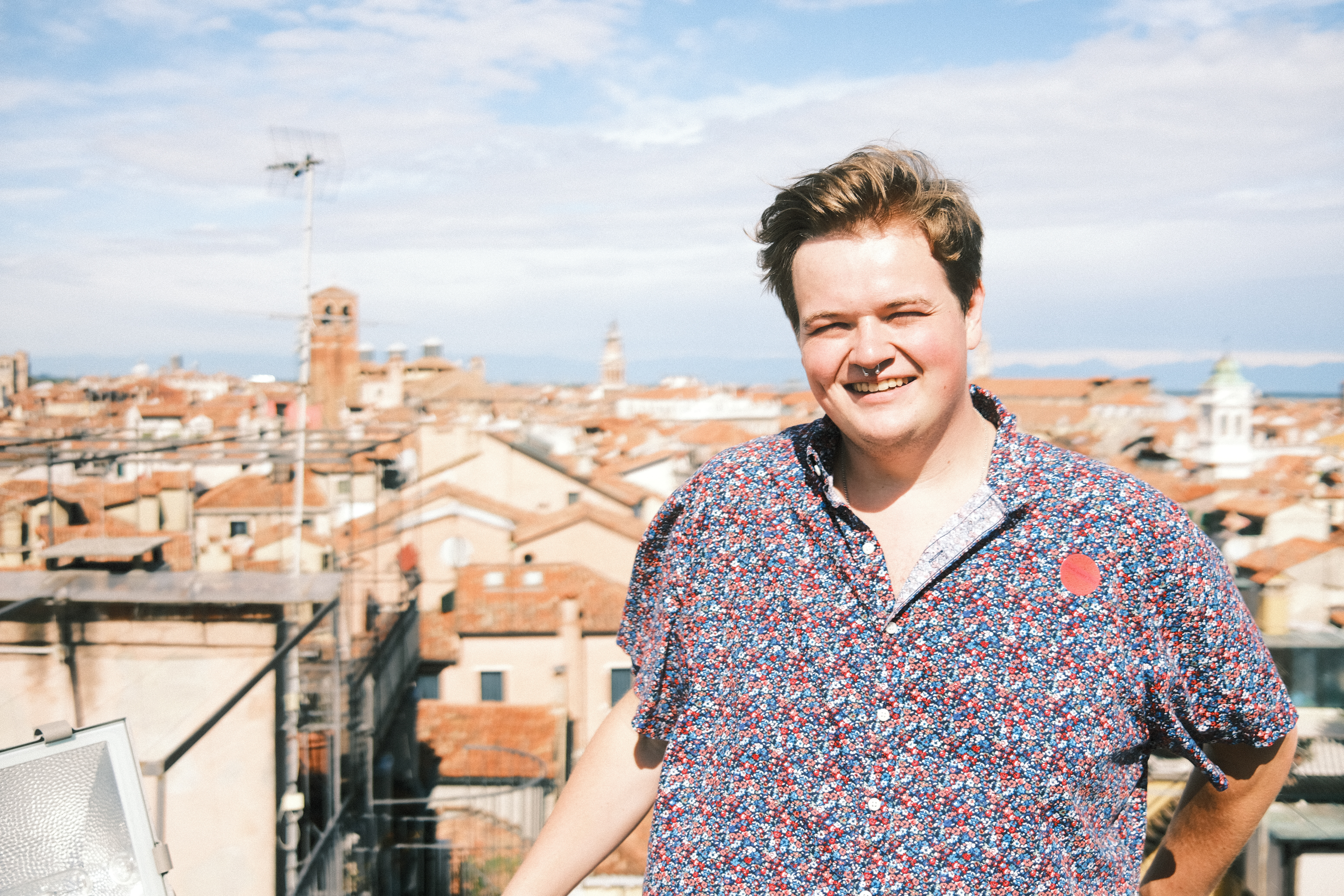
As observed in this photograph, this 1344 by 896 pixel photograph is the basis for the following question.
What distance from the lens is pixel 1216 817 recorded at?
0.94 m

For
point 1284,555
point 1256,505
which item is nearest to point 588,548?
point 1256,505

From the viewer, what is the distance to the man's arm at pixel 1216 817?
0.89 m

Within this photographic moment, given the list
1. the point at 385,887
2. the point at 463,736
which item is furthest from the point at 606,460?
the point at 385,887

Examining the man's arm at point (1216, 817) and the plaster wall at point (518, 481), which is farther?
the plaster wall at point (518, 481)

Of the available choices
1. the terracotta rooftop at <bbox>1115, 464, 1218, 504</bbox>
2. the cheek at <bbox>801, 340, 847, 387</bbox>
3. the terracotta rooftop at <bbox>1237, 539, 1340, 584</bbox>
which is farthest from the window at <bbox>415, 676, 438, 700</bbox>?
the cheek at <bbox>801, 340, 847, 387</bbox>

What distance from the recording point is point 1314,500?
1139cm

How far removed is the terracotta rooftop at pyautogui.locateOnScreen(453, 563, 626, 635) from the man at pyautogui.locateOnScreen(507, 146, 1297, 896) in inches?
368

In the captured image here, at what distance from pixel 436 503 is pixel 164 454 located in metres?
3.54

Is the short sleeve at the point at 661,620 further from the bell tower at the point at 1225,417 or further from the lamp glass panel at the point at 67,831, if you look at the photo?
the bell tower at the point at 1225,417

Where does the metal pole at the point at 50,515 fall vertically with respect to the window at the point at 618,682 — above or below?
above

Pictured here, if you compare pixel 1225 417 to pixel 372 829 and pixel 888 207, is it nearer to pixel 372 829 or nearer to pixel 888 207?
pixel 372 829

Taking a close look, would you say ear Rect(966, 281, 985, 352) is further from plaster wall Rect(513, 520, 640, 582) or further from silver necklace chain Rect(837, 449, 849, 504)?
plaster wall Rect(513, 520, 640, 582)

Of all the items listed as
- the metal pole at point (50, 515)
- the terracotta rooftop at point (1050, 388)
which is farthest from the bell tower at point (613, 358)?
the metal pole at point (50, 515)

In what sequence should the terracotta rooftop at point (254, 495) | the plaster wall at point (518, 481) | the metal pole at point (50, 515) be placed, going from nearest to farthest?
1. the metal pole at point (50, 515)
2. the terracotta rooftop at point (254, 495)
3. the plaster wall at point (518, 481)
